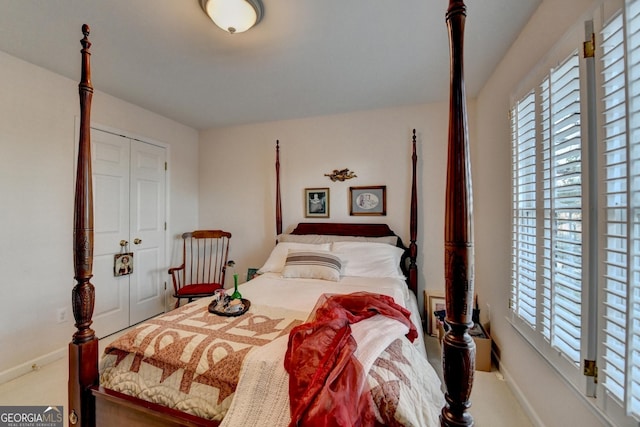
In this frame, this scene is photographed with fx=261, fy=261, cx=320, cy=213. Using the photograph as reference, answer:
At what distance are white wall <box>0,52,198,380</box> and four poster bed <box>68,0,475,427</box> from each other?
1.39 m

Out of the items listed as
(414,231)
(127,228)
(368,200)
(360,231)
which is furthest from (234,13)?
(127,228)

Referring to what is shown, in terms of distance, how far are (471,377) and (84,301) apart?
68.1 inches

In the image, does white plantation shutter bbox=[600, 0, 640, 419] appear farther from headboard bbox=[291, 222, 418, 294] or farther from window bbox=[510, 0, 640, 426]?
headboard bbox=[291, 222, 418, 294]

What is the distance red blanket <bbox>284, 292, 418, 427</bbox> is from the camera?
2.79ft

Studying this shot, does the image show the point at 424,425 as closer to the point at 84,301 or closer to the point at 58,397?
the point at 84,301

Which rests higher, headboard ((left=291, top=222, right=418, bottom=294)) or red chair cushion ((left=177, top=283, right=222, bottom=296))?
headboard ((left=291, top=222, right=418, bottom=294))

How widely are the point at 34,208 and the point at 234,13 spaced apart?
2326mm

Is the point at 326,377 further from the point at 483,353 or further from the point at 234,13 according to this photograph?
the point at 234,13

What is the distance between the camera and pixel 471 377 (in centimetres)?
75

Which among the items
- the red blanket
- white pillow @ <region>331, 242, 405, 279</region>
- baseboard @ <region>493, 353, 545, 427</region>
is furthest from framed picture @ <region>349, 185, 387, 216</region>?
the red blanket

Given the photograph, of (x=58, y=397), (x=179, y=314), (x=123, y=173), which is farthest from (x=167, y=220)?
(x=179, y=314)

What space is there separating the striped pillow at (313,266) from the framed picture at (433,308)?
1045 mm

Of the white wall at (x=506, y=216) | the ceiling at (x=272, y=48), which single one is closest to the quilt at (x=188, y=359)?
the white wall at (x=506, y=216)

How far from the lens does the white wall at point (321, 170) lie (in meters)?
2.96
